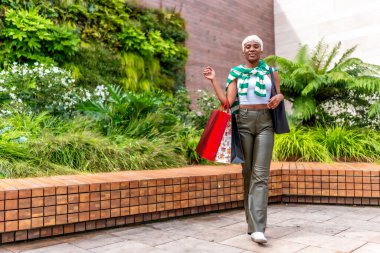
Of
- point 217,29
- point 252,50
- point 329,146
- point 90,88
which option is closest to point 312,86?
point 329,146

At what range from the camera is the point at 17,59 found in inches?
235

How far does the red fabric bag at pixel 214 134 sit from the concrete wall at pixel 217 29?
5641 mm

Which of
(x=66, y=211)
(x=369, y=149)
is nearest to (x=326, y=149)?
(x=369, y=149)

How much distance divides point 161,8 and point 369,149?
5.24m

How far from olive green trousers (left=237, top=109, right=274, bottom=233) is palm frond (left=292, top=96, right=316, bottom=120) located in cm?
302

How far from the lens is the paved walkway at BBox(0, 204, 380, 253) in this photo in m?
2.46

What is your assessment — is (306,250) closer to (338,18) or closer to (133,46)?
(133,46)

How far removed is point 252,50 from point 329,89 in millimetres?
3562

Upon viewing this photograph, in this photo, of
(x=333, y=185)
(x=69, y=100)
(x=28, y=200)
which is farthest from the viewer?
(x=69, y=100)

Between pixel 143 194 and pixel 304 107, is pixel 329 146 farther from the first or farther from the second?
pixel 143 194

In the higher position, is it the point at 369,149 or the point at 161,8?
the point at 161,8

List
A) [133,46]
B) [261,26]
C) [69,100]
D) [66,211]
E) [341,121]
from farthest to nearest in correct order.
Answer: [261,26]
[133,46]
[341,121]
[69,100]
[66,211]

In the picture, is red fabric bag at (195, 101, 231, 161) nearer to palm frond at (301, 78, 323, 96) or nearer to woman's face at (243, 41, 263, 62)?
woman's face at (243, 41, 263, 62)

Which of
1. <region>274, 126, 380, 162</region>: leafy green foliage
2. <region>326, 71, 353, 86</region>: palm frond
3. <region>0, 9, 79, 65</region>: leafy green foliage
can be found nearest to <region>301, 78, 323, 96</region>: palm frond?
<region>326, 71, 353, 86</region>: palm frond
